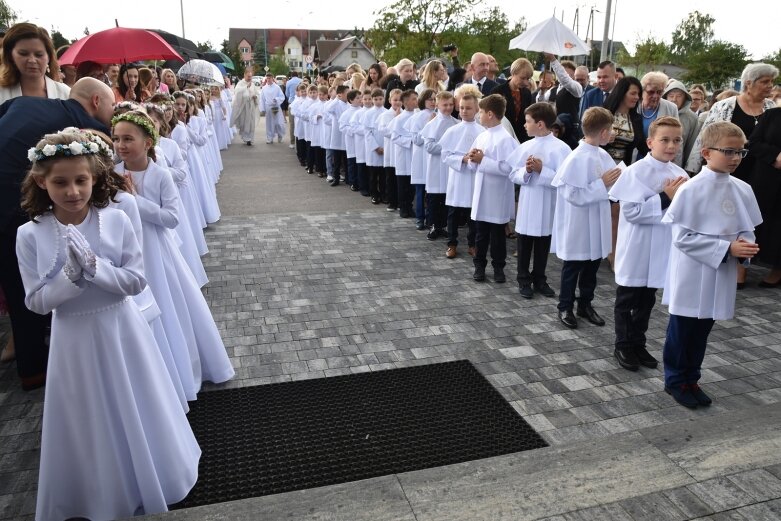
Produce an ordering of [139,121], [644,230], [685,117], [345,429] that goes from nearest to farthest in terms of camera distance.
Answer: [345,429], [139,121], [644,230], [685,117]

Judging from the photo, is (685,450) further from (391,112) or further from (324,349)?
(391,112)

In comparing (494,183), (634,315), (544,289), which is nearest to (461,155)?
(494,183)

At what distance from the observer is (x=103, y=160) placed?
3.19 meters

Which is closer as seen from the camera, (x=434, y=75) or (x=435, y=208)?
(x=435, y=208)

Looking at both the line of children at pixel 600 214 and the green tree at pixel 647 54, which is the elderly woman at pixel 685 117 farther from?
the green tree at pixel 647 54

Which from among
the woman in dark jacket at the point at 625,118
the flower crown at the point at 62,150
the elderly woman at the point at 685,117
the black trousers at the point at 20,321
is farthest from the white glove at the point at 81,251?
the elderly woman at the point at 685,117

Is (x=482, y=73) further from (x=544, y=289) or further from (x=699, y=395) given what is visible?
(x=699, y=395)

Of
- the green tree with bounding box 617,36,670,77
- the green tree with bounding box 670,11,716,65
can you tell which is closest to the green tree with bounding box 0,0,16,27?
the green tree with bounding box 617,36,670,77

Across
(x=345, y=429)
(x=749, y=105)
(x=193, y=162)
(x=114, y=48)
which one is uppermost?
(x=114, y=48)

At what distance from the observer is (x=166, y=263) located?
4.33 meters

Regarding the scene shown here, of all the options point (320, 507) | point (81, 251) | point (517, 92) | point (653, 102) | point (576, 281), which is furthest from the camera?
point (517, 92)

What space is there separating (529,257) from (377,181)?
5762 mm

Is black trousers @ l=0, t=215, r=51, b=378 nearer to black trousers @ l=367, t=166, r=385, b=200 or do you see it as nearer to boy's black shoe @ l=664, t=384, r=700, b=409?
boy's black shoe @ l=664, t=384, r=700, b=409

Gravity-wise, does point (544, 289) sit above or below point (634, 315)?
below
